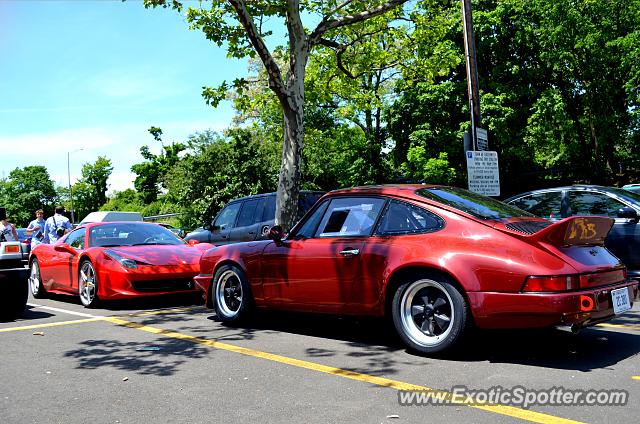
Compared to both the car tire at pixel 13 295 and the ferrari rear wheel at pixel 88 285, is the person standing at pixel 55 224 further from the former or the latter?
the car tire at pixel 13 295

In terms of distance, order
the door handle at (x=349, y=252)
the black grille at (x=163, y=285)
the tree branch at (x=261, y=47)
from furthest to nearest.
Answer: the tree branch at (x=261, y=47) → the black grille at (x=163, y=285) → the door handle at (x=349, y=252)

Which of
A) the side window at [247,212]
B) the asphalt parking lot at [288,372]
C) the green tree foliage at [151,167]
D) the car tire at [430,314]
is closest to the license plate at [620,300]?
the asphalt parking lot at [288,372]

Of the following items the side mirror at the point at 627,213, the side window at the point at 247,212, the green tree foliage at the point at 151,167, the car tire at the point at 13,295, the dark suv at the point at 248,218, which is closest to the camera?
the car tire at the point at 13,295

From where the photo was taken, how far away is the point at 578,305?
4395mm

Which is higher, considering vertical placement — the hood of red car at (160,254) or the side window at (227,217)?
the side window at (227,217)

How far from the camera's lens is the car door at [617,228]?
8.27 m

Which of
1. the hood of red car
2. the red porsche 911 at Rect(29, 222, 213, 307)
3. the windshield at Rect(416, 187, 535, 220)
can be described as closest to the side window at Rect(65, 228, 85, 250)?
the red porsche 911 at Rect(29, 222, 213, 307)

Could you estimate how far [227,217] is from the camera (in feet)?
40.9

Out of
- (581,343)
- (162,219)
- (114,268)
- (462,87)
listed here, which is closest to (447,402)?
(581,343)

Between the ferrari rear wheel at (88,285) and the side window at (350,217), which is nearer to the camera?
the side window at (350,217)

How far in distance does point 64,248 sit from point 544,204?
776cm

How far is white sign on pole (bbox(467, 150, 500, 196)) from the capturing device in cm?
1158

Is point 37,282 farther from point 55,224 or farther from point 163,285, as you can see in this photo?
point 55,224

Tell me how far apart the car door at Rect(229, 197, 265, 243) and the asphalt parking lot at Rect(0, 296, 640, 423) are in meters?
4.83
